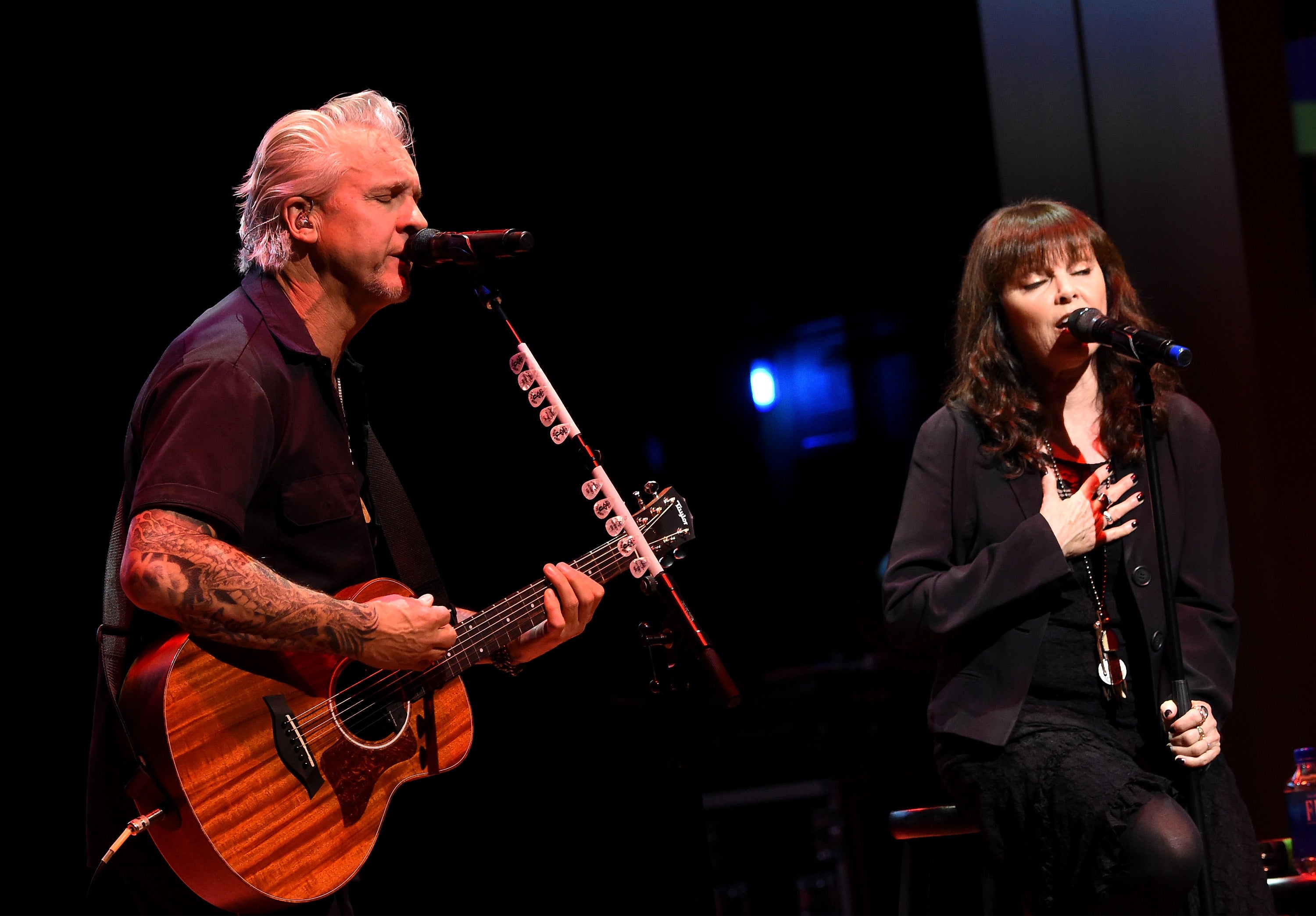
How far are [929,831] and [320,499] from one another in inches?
63.1

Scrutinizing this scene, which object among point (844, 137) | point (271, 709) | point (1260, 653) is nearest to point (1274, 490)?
point (1260, 653)

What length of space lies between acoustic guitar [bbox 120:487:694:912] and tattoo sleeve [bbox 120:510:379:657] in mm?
116

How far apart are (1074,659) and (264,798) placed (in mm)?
1755

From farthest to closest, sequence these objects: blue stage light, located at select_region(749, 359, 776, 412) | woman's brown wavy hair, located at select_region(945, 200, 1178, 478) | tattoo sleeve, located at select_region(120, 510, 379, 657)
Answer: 1. blue stage light, located at select_region(749, 359, 776, 412)
2. woman's brown wavy hair, located at select_region(945, 200, 1178, 478)
3. tattoo sleeve, located at select_region(120, 510, 379, 657)

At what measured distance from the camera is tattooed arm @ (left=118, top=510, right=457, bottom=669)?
2.07m

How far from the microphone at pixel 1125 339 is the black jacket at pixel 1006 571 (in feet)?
1.32

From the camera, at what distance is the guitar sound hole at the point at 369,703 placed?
239cm

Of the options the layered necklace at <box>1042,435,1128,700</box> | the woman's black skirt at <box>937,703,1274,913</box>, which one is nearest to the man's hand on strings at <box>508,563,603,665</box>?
the woman's black skirt at <box>937,703,1274,913</box>

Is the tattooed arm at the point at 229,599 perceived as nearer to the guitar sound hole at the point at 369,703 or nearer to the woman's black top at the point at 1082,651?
the guitar sound hole at the point at 369,703

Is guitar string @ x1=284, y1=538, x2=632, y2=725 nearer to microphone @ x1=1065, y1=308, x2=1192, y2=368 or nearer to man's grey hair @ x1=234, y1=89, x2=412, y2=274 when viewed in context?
man's grey hair @ x1=234, y1=89, x2=412, y2=274

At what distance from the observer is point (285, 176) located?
2592 millimetres

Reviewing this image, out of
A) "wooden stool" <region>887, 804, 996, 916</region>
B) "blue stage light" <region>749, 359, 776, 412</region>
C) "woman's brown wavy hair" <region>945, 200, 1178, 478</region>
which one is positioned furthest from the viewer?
"blue stage light" <region>749, 359, 776, 412</region>

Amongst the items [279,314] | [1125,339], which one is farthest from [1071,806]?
[279,314]

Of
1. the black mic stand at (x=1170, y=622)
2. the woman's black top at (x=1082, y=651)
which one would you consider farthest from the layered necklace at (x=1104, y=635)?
the black mic stand at (x=1170, y=622)
